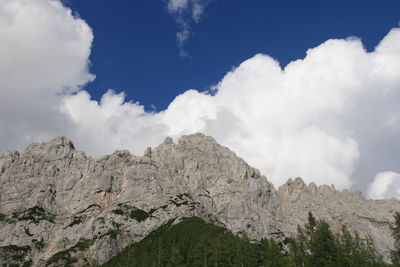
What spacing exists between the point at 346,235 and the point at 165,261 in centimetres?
8118

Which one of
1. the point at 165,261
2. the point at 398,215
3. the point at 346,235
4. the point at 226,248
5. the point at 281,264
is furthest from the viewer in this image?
the point at 165,261

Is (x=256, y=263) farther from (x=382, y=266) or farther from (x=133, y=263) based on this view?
(x=133, y=263)

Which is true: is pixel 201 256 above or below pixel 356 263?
above

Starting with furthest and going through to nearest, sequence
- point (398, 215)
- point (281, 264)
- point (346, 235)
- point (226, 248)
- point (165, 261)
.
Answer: point (165, 261) < point (226, 248) < point (281, 264) < point (346, 235) < point (398, 215)

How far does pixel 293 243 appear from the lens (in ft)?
467

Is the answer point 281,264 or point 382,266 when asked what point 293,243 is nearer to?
point 281,264

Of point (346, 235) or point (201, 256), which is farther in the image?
point (201, 256)

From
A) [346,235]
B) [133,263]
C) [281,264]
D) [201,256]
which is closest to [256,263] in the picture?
[281,264]

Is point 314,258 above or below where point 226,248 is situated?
below

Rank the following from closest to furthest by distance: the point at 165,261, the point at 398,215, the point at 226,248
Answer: the point at 398,215
the point at 226,248
the point at 165,261

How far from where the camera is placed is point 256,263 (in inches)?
5487

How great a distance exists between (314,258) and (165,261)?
283 feet

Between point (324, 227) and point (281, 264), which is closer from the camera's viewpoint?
point (324, 227)

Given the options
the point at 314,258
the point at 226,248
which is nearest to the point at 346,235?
the point at 314,258
